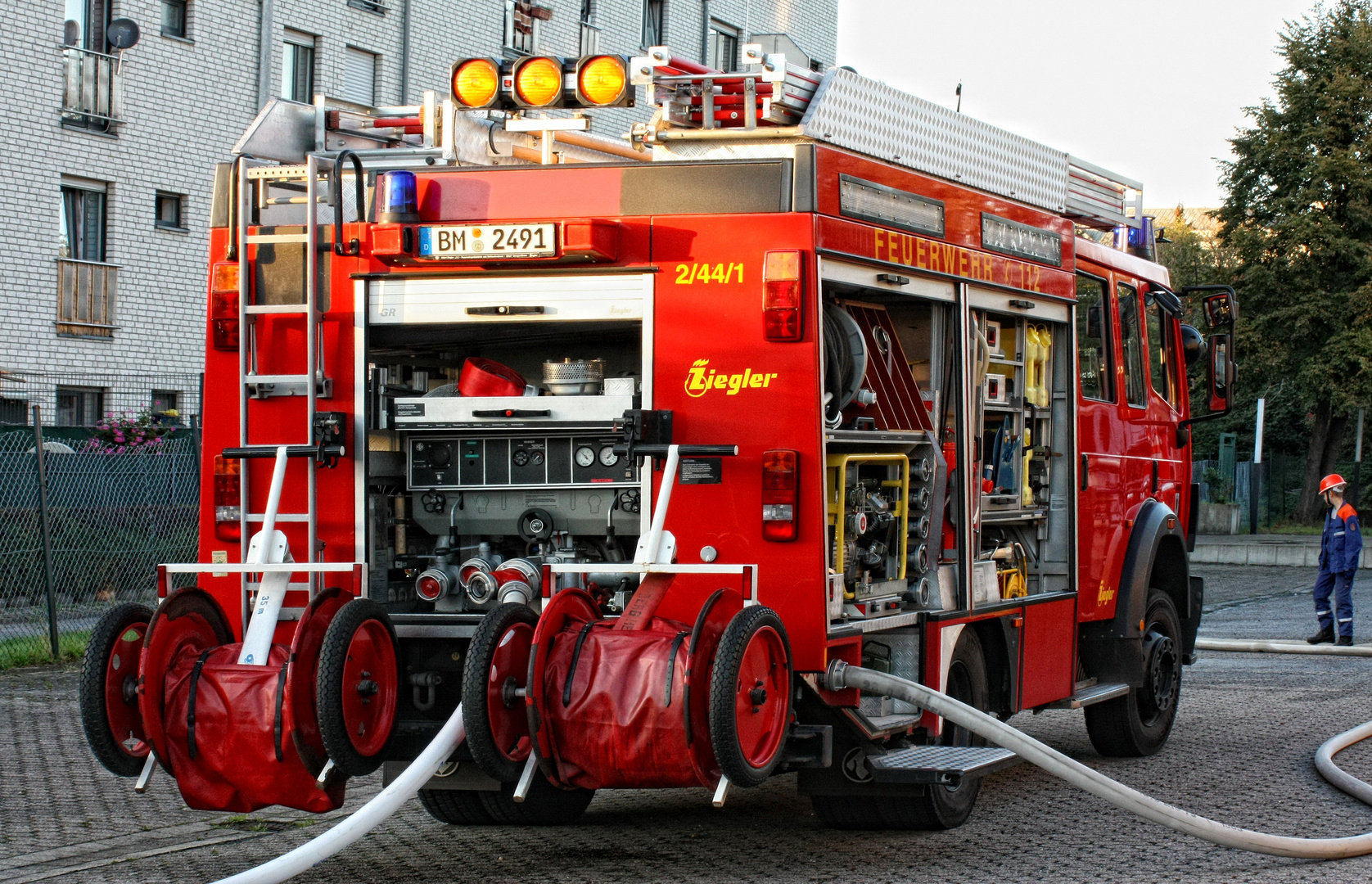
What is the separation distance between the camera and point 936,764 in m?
6.41

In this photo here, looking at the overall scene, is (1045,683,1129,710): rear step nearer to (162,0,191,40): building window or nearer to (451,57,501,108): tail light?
(451,57,501,108): tail light

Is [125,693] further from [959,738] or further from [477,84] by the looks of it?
[959,738]

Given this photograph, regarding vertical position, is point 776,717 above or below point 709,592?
below

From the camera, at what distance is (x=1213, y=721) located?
415 inches

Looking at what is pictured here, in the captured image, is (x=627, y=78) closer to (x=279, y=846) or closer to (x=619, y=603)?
(x=619, y=603)

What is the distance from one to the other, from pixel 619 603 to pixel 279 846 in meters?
1.78

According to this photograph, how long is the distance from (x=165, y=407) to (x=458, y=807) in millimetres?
12604

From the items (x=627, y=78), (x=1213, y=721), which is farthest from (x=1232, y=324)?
(x=627, y=78)

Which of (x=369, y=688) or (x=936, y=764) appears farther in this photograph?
(x=936, y=764)

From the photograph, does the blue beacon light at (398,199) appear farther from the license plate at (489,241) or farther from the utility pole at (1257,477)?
the utility pole at (1257,477)

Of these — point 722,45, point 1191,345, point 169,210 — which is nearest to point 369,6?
point 169,210

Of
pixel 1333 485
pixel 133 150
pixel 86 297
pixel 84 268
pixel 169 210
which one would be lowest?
pixel 1333 485

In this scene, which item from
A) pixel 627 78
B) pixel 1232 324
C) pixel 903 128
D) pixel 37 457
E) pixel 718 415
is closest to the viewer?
pixel 718 415

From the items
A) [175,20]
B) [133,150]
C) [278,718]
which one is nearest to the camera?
[278,718]
